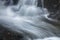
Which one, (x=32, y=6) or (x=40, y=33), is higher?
(x=32, y=6)

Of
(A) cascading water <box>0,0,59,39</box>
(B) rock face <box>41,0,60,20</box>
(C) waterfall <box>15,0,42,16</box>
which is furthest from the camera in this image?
(C) waterfall <box>15,0,42,16</box>

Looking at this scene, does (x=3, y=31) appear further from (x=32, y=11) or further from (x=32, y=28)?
(x=32, y=11)

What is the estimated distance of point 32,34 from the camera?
255 inches

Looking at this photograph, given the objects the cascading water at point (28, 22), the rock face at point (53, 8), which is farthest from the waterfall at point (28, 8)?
the rock face at point (53, 8)

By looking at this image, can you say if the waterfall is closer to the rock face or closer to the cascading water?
the cascading water

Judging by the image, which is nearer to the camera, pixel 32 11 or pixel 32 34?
pixel 32 34

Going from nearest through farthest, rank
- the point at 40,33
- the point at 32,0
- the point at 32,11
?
the point at 40,33 < the point at 32,11 < the point at 32,0

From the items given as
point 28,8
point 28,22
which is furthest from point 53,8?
point 28,22

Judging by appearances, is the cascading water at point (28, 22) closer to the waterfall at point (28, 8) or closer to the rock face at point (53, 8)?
the waterfall at point (28, 8)

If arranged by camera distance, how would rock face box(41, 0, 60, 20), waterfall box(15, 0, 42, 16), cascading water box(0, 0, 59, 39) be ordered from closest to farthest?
cascading water box(0, 0, 59, 39)
rock face box(41, 0, 60, 20)
waterfall box(15, 0, 42, 16)

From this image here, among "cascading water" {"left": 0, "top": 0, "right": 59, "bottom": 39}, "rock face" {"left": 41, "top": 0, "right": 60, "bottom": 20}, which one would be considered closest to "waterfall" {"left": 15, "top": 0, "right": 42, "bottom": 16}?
"cascading water" {"left": 0, "top": 0, "right": 59, "bottom": 39}

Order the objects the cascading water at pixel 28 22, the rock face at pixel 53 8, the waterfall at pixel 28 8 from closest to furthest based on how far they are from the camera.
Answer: the cascading water at pixel 28 22 → the rock face at pixel 53 8 → the waterfall at pixel 28 8

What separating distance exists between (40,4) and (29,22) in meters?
2.40

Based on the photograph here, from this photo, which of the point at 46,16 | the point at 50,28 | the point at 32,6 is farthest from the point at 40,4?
the point at 50,28
